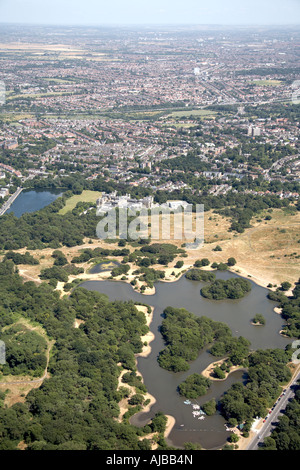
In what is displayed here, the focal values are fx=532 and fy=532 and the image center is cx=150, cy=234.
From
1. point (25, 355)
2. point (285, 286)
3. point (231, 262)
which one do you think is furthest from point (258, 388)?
point (231, 262)

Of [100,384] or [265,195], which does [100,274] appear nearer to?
[100,384]

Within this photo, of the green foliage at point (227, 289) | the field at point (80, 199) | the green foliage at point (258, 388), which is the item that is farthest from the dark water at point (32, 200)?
the green foliage at point (258, 388)

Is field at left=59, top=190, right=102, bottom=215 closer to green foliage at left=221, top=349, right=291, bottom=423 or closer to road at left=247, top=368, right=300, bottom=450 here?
green foliage at left=221, top=349, right=291, bottom=423

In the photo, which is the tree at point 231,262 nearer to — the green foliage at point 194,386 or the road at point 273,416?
the road at point 273,416

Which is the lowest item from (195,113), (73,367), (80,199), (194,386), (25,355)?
(194,386)

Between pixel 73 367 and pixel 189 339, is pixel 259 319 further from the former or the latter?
pixel 73 367

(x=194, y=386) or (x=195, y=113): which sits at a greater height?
(x=195, y=113)

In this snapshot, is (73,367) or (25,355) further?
(25,355)

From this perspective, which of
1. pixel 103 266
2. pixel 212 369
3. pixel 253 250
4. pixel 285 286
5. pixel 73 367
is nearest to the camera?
pixel 73 367
